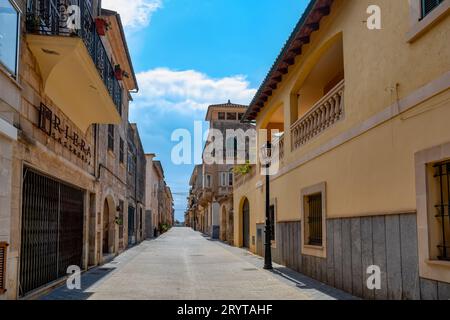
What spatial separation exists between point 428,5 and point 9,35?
19.9 ft

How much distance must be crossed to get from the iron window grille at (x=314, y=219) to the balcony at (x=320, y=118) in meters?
1.58

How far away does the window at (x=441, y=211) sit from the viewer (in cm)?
634

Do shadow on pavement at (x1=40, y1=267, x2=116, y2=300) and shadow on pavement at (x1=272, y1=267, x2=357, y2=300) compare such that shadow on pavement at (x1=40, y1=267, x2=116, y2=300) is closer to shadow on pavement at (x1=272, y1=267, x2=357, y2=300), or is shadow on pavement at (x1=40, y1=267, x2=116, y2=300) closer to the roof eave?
shadow on pavement at (x1=272, y1=267, x2=357, y2=300)

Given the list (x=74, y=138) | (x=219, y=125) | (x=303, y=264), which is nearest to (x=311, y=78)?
(x=303, y=264)

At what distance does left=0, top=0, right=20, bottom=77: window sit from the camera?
6.64 m

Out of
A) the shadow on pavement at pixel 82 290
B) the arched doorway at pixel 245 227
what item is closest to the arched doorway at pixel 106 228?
the shadow on pavement at pixel 82 290

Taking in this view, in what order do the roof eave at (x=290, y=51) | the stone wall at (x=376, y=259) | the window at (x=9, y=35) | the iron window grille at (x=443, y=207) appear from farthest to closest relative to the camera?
the roof eave at (x=290, y=51) → the stone wall at (x=376, y=259) → the window at (x=9, y=35) → the iron window grille at (x=443, y=207)

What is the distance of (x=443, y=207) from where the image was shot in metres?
6.35

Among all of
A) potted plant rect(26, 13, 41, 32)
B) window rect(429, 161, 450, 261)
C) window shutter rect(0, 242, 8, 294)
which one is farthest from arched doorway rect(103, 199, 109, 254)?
window rect(429, 161, 450, 261)

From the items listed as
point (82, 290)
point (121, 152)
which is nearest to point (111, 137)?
point (121, 152)

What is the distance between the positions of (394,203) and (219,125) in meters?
40.6

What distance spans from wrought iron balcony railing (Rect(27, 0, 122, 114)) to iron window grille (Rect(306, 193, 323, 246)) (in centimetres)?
617

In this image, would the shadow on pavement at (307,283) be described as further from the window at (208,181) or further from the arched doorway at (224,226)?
the window at (208,181)

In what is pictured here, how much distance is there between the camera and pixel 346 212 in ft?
31.3
